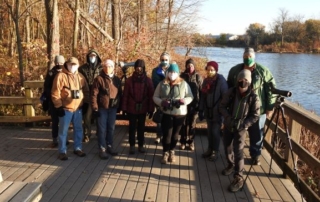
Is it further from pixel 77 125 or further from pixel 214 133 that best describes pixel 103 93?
pixel 214 133

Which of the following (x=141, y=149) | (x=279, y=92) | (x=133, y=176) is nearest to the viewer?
(x=279, y=92)

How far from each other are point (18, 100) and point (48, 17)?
82.7 inches

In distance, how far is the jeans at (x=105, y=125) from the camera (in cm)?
506

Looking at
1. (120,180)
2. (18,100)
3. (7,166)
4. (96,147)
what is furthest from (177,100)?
(18,100)

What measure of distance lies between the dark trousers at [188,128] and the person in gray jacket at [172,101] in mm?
509

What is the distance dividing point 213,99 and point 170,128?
78 cm


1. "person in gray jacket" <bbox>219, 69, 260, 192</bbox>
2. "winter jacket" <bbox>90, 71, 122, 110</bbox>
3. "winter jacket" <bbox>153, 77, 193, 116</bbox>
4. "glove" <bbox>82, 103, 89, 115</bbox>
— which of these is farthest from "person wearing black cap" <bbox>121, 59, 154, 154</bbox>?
"person in gray jacket" <bbox>219, 69, 260, 192</bbox>

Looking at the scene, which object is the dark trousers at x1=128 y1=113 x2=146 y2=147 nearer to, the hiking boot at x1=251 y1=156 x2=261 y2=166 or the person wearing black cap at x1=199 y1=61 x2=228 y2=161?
the person wearing black cap at x1=199 y1=61 x2=228 y2=161

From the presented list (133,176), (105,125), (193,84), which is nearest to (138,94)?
(105,125)

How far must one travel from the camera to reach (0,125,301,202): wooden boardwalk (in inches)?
152

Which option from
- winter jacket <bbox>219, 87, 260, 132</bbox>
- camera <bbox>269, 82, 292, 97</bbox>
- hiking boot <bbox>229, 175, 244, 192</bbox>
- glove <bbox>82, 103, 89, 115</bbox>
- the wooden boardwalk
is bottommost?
the wooden boardwalk

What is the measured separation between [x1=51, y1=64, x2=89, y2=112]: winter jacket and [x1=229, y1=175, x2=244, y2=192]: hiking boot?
2.58m

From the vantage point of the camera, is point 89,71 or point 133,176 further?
point 89,71

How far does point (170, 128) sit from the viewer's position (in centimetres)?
487
